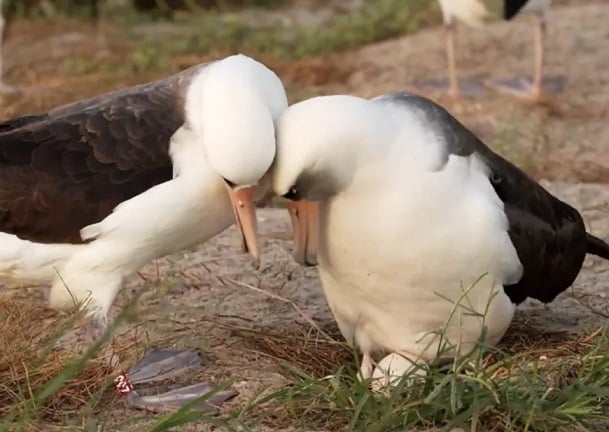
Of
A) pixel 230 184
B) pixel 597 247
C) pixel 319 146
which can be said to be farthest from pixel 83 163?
pixel 597 247

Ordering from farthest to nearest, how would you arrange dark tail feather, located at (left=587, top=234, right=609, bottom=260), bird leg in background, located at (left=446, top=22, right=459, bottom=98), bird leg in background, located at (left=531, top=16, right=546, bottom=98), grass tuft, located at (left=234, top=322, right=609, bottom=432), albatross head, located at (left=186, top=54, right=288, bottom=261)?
bird leg in background, located at (left=446, top=22, right=459, bottom=98), bird leg in background, located at (left=531, top=16, right=546, bottom=98), dark tail feather, located at (left=587, top=234, right=609, bottom=260), albatross head, located at (left=186, top=54, right=288, bottom=261), grass tuft, located at (left=234, top=322, right=609, bottom=432)

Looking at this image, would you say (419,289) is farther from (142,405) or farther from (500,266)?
(142,405)

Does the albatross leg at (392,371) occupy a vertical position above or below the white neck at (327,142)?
below

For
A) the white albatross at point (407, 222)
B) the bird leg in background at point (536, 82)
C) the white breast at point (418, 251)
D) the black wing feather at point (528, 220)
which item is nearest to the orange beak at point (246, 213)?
the white albatross at point (407, 222)

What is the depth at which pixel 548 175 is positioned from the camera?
22.2 feet

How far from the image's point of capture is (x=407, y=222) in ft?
11.9

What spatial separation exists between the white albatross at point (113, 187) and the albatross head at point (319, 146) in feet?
0.84

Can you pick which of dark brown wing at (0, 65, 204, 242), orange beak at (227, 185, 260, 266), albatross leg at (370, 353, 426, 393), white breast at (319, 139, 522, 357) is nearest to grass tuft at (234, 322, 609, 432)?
albatross leg at (370, 353, 426, 393)

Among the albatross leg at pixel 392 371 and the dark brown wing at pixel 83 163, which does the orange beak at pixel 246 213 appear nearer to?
the dark brown wing at pixel 83 163

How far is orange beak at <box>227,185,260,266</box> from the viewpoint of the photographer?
12.3 ft

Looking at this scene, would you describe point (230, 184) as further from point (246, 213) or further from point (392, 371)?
point (392, 371)

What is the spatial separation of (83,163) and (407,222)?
3.70 ft

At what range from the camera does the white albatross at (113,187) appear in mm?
3943

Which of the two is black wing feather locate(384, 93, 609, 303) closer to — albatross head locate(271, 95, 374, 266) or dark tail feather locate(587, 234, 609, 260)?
dark tail feather locate(587, 234, 609, 260)
